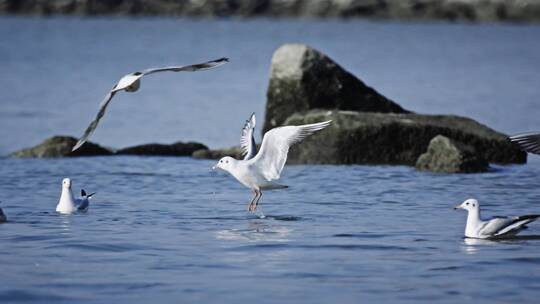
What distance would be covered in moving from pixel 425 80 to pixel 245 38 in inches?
1908

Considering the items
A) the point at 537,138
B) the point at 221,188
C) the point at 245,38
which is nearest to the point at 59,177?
the point at 221,188

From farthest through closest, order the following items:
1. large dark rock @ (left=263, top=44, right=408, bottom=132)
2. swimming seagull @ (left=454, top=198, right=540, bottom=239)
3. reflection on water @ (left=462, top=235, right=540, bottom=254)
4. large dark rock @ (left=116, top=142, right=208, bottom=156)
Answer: large dark rock @ (left=116, top=142, right=208, bottom=156) < large dark rock @ (left=263, top=44, right=408, bottom=132) < swimming seagull @ (left=454, top=198, right=540, bottom=239) < reflection on water @ (left=462, top=235, right=540, bottom=254)

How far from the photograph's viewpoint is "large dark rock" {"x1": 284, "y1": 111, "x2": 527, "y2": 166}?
2084 cm

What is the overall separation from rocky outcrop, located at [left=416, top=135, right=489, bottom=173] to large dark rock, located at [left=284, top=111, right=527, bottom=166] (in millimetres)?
1025

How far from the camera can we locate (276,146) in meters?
15.1

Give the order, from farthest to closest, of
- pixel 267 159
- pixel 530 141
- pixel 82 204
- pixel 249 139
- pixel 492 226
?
1. pixel 249 139
2. pixel 82 204
3. pixel 530 141
4. pixel 267 159
5. pixel 492 226

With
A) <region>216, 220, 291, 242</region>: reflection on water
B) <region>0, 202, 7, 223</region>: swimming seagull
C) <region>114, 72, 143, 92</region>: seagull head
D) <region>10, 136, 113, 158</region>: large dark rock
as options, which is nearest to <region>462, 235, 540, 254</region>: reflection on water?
<region>216, 220, 291, 242</region>: reflection on water

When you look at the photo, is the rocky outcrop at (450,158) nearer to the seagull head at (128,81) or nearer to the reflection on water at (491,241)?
the reflection on water at (491,241)

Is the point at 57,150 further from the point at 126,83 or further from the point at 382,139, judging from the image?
the point at 126,83

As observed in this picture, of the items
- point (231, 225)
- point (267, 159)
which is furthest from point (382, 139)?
point (231, 225)

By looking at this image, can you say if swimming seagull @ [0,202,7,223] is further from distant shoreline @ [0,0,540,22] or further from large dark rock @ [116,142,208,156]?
distant shoreline @ [0,0,540,22]

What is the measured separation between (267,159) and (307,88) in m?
7.65

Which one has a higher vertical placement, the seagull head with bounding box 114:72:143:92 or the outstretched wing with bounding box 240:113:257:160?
the seagull head with bounding box 114:72:143:92

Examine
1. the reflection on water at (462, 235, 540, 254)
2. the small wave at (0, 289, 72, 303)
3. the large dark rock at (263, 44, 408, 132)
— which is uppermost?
the large dark rock at (263, 44, 408, 132)
